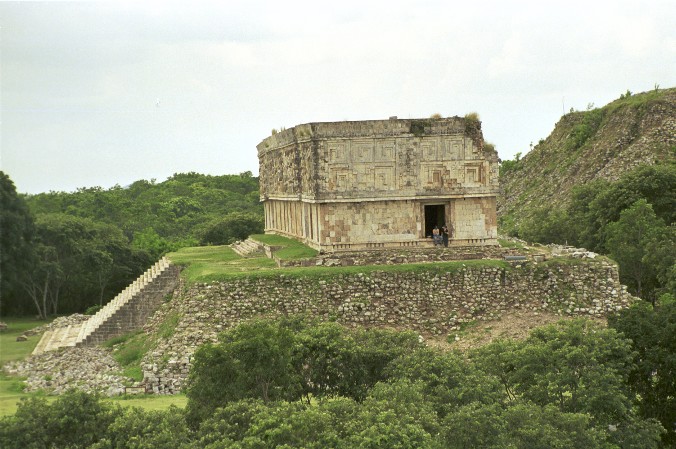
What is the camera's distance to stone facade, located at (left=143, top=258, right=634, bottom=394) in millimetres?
25812

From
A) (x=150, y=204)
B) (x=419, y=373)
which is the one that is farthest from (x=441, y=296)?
(x=150, y=204)

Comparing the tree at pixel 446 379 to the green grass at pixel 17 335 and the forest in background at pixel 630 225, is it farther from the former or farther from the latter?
the forest in background at pixel 630 225

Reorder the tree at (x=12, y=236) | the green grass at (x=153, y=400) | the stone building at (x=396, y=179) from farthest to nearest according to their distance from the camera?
the stone building at (x=396, y=179) < the green grass at (x=153, y=400) < the tree at (x=12, y=236)

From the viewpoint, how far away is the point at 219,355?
18.3 meters

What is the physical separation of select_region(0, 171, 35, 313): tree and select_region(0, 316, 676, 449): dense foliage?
137 inches

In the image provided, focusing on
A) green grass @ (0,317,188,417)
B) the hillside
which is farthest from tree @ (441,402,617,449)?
the hillside

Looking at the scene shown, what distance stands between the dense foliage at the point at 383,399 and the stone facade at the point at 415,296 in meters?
3.91

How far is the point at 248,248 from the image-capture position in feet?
119

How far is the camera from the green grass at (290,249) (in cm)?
2913

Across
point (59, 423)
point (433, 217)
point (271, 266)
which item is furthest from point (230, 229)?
point (59, 423)

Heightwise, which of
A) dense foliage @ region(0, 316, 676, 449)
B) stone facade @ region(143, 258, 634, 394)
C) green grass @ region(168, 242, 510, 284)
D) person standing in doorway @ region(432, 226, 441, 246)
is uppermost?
person standing in doorway @ region(432, 226, 441, 246)

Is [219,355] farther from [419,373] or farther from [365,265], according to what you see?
[365,265]

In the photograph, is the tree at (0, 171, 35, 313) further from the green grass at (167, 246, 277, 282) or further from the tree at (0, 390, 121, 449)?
the green grass at (167, 246, 277, 282)

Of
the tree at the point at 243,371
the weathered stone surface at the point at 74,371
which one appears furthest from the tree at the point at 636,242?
the weathered stone surface at the point at 74,371
